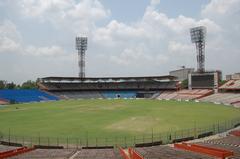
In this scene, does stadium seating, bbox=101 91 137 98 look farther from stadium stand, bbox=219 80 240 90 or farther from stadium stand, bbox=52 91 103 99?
stadium stand, bbox=219 80 240 90

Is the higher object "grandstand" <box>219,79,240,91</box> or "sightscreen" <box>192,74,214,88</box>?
"sightscreen" <box>192,74,214,88</box>

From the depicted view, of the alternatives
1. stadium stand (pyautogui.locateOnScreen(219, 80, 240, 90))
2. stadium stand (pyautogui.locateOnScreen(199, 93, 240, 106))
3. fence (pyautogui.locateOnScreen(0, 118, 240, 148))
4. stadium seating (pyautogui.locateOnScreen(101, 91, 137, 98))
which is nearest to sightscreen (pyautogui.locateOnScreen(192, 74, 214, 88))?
stadium stand (pyautogui.locateOnScreen(219, 80, 240, 90))

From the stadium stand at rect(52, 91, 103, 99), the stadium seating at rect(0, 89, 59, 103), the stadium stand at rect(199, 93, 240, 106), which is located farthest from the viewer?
the stadium stand at rect(52, 91, 103, 99)

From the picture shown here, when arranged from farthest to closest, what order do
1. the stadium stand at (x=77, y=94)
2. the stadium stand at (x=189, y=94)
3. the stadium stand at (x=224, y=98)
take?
the stadium stand at (x=77, y=94)
the stadium stand at (x=189, y=94)
the stadium stand at (x=224, y=98)

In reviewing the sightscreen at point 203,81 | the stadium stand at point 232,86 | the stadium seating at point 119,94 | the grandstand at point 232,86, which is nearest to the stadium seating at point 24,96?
the stadium seating at point 119,94

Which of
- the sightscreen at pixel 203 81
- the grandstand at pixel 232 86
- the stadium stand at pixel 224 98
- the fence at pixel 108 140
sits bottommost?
the fence at pixel 108 140

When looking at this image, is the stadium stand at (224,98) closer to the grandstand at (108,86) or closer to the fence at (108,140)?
the grandstand at (108,86)

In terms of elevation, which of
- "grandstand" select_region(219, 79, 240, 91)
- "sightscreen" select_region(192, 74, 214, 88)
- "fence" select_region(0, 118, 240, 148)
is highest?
"sightscreen" select_region(192, 74, 214, 88)

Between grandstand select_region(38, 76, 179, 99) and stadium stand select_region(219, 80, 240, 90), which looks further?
grandstand select_region(38, 76, 179, 99)

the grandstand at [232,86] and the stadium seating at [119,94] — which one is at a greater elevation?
the grandstand at [232,86]

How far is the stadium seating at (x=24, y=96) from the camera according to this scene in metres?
106

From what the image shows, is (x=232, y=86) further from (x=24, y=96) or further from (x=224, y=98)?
(x=24, y=96)

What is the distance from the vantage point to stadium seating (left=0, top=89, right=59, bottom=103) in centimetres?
10594

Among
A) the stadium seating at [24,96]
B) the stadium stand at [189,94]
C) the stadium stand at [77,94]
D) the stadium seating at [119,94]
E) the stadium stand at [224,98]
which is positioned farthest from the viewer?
the stadium seating at [119,94]
